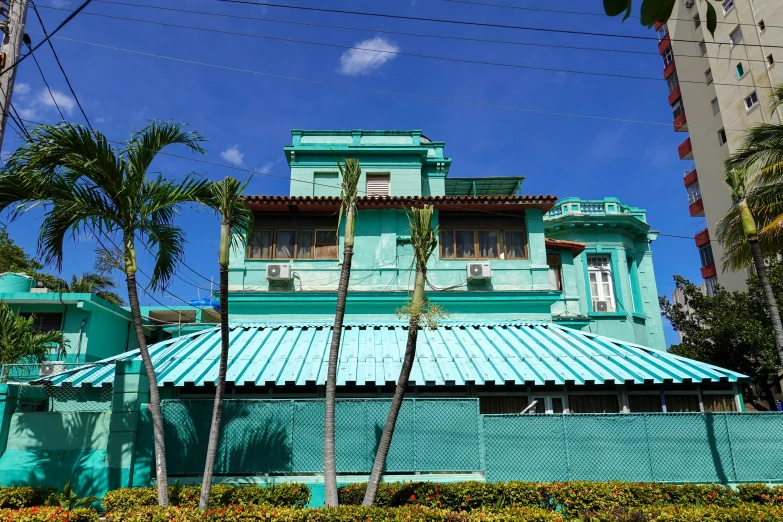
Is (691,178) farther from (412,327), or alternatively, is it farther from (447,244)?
(412,327)

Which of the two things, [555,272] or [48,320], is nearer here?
[555,272]

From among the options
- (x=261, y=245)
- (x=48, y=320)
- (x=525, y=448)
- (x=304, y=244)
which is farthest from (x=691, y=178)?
(x=48, y=320)

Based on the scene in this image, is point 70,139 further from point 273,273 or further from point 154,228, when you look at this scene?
point 273,273

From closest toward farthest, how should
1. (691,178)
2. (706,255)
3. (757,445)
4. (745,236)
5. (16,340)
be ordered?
1. (757,445)
2. (745,236)
3. (16,340)
4. (706,255)
5. (691,178)

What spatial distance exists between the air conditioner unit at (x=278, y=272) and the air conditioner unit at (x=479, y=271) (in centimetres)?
597

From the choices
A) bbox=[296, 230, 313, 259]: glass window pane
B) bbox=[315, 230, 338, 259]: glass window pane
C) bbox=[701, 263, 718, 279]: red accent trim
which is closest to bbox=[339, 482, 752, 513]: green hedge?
bbox=[315, 230, 338, 259]: glass window pane

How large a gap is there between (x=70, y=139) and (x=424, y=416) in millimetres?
9080

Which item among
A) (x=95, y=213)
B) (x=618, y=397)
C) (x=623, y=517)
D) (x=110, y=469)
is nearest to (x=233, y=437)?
(x=110, y=469)

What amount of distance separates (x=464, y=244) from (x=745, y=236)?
8139 mm

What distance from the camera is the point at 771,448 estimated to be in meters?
12.2

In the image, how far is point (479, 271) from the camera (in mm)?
17438

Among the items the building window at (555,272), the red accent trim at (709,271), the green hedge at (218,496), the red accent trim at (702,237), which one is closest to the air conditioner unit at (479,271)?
the building window at (555,272)

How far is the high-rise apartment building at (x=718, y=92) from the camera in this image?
32625mm

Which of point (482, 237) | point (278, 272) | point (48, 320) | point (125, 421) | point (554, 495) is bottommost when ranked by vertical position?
point (554, 495)
